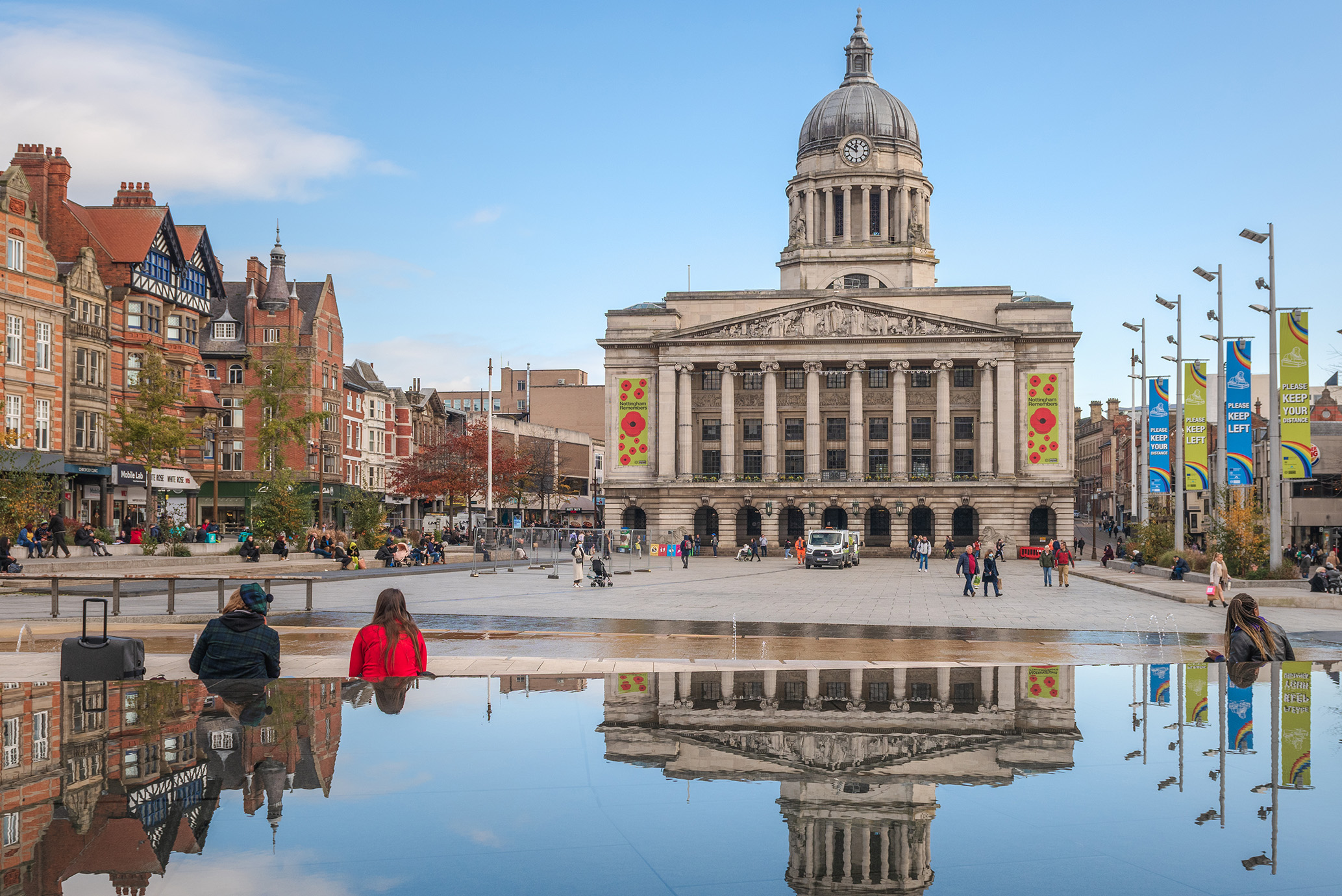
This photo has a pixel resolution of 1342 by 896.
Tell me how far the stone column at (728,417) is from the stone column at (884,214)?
27.6 metres

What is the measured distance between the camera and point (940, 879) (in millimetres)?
6344

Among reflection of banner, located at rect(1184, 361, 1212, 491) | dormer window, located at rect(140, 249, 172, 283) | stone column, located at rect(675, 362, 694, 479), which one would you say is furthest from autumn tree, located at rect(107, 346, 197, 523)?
stone column, located at rect(675, 362, 694, 479)

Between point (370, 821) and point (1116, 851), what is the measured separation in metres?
4.58

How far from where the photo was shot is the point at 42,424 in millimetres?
52281

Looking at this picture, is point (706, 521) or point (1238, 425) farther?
point (706, 521)

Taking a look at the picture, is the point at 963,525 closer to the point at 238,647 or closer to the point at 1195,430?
the point at 1195,430

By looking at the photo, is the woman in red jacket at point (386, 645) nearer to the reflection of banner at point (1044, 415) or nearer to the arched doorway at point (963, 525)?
the arched doorway at point (963, 525)

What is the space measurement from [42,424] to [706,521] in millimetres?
53856

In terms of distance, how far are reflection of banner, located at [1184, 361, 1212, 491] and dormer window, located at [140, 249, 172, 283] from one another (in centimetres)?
5134

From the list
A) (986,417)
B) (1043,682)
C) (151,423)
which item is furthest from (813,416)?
(1043,682)

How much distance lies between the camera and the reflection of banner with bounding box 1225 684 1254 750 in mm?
10016

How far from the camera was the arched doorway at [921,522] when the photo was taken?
92062 millimetres

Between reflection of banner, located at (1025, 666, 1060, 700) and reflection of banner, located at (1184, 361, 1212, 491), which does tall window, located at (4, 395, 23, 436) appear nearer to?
reflection of banner, located at (1025, 666, 1060, 700)

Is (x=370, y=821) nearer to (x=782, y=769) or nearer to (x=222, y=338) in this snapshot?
(x=782, y=769)
